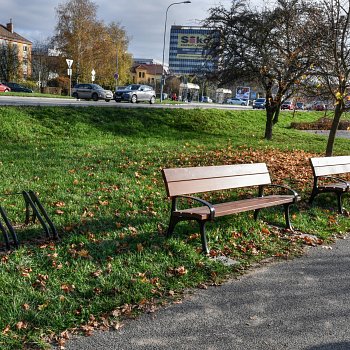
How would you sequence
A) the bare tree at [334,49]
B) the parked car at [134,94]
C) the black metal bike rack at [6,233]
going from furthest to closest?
the parked car at [134,94], the bare tree at [334,49], the black metal bike rack at [6,233]

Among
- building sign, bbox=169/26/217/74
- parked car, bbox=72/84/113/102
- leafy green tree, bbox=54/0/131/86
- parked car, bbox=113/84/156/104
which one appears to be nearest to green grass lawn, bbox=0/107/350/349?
building sign, bbox=169/26/217/74

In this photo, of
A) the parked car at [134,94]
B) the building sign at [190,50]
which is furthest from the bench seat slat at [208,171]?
the parked car at [134,94]

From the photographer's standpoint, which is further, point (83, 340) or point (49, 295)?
point (49, 295)

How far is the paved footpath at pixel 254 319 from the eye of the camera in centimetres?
309

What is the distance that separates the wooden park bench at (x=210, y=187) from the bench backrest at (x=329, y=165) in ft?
4.34

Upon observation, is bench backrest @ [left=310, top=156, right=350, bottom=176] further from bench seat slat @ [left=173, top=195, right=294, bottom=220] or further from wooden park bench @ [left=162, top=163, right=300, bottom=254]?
bench seat slat @ [left=173, top=195, right=294, bottom=220]

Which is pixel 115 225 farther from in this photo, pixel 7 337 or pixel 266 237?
pixel 7 337

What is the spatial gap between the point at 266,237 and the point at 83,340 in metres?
3.13

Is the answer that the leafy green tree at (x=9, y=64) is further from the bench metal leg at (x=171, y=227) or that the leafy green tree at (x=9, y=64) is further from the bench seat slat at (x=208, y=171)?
the bench metal leg at (x=171, y=227)

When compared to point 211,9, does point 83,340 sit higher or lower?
lower

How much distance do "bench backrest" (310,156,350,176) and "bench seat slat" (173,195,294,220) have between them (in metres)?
1.47

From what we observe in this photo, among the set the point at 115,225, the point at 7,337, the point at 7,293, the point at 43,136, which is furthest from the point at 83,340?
the point at 43,136

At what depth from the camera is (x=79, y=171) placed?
27.0 ft

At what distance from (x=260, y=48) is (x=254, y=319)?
1567cm
